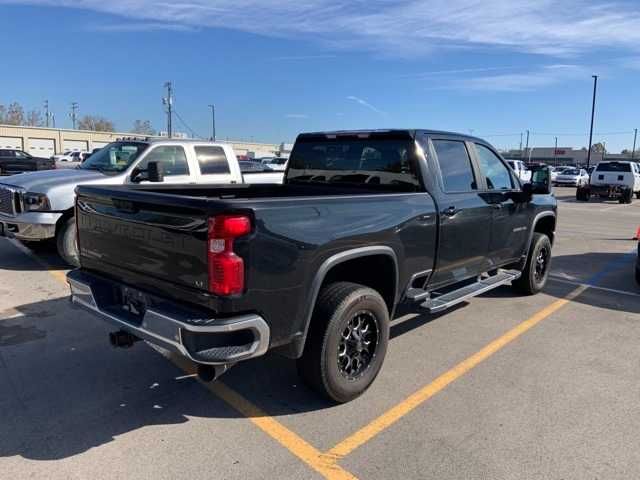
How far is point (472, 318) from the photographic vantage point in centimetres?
580

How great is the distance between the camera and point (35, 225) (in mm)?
7219

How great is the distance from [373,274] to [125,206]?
6.25 feet

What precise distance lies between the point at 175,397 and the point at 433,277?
7.68 feet

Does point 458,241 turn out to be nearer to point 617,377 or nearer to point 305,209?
point 617,377

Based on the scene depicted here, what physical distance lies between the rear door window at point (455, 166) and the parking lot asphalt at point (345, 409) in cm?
150

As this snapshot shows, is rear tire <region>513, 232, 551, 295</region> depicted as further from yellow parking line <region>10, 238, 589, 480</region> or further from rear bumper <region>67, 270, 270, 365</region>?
rear bumper <region>67, 270, 270, 365</region>

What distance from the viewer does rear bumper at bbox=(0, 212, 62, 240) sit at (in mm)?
7223

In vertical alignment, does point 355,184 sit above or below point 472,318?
above

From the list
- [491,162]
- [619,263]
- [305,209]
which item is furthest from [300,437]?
[619,263]

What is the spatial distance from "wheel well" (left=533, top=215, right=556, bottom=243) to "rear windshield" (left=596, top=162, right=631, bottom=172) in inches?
824

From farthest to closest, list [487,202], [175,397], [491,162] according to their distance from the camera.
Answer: [491,162] → [487,202] → [175,397]

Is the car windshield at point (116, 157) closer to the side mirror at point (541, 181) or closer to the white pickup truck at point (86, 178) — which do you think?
the white pickup truck at point (86, 178)

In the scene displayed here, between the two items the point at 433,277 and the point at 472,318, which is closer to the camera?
the point at 433,277

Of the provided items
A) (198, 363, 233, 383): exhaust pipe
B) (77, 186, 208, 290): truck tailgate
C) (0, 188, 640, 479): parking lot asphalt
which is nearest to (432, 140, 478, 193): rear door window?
(0, 188, 640, 479): parking lot asphalt
